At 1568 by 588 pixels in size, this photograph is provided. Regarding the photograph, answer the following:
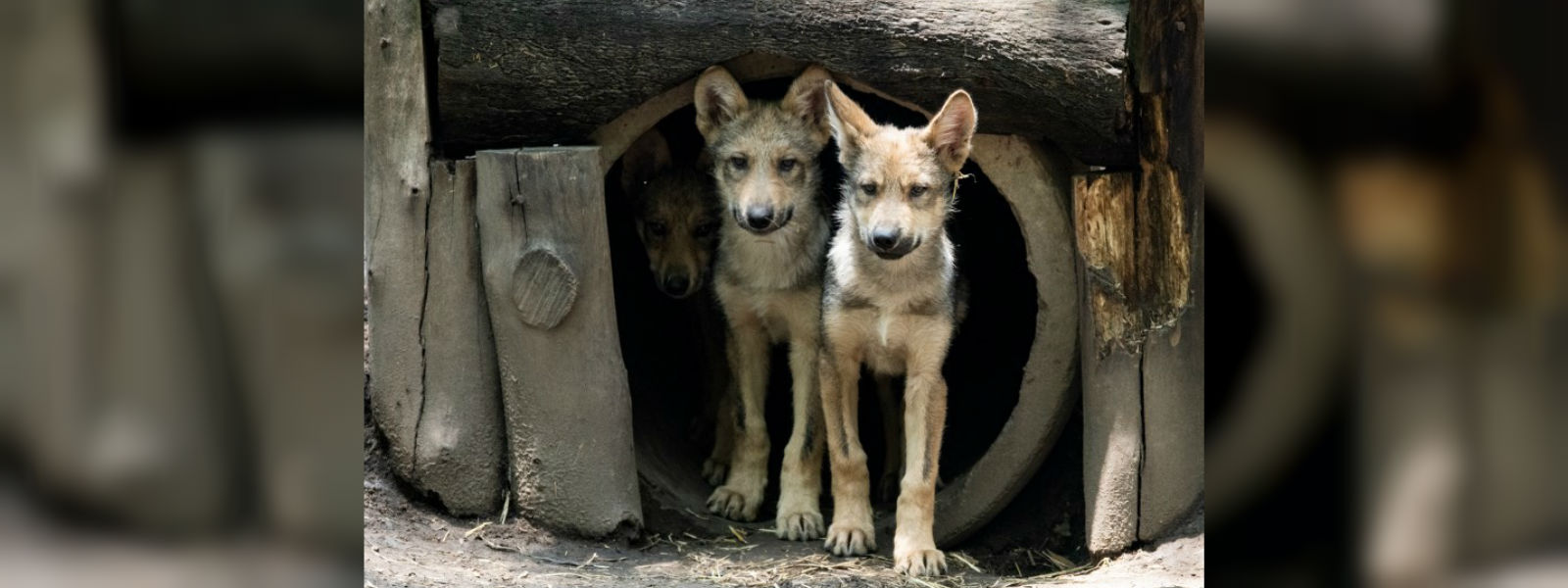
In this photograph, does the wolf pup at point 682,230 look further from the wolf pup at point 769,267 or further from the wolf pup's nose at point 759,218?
the wolf pup's nose at point 759,218

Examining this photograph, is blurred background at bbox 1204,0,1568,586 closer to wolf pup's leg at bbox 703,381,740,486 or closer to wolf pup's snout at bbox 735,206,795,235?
wolf pup's snout at bbox 735,206,795,235

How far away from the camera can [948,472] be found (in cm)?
786

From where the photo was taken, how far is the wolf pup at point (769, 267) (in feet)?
20.6

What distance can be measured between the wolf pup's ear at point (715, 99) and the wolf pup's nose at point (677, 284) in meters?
0.81

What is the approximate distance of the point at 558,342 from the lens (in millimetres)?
5797

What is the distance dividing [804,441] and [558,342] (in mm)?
1507

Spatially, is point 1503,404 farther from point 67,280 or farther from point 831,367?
point 831,367

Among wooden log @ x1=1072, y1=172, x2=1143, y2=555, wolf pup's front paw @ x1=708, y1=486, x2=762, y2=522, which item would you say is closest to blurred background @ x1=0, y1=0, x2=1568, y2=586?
wooden log @ x1=1072, y1=172, x2=1143, y2=555

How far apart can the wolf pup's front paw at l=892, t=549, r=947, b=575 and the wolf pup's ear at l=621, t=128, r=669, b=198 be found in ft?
8.71

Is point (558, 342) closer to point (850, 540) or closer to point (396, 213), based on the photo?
point (396, 213)

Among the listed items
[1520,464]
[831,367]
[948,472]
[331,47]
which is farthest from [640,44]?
[1520,464]

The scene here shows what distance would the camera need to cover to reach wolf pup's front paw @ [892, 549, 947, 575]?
5.80 metres

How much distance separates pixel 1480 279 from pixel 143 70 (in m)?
1.78

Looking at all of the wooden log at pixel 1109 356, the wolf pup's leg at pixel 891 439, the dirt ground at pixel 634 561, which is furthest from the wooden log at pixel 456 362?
the wooden log at pixel 1109 356
